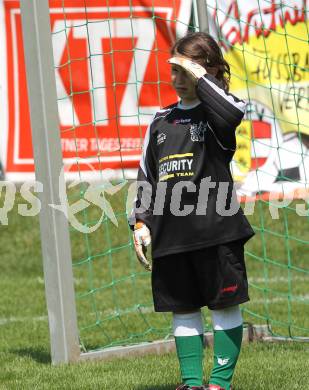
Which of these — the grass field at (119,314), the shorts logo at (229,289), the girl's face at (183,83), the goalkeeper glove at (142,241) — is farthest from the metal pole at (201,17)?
the shorts logo at (229,289)

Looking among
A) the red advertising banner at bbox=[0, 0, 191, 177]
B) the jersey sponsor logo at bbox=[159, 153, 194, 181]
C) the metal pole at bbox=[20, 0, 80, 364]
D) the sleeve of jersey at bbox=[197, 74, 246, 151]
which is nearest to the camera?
the sleeve of jersey at bbox=[197, 74, 246, 151]

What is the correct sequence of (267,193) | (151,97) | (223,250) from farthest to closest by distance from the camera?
1. (151,97)
2. (267,193)
3. (223,250)

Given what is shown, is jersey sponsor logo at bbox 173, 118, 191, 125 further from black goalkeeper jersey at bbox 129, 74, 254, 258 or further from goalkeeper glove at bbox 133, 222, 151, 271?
goalkeeper glove at bbox 133, 222, 151, 271

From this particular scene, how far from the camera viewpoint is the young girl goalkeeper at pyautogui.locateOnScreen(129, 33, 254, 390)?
4.27 meters

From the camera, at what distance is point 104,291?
350 inches

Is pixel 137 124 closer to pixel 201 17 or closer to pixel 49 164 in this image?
pixel 201 17

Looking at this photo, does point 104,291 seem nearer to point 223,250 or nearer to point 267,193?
point 267,193

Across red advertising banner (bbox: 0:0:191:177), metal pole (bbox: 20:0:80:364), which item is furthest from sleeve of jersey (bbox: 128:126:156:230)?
red advertising banner (bbox: 0:0:191:177)

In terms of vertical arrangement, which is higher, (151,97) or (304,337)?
(151,97)

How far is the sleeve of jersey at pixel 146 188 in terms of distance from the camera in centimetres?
448

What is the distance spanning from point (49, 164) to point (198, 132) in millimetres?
1475

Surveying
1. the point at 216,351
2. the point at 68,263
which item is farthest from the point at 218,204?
the point at 68,263

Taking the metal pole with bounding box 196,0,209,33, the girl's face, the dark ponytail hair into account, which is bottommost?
the girl's face

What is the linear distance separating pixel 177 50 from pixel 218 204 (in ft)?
2.25
